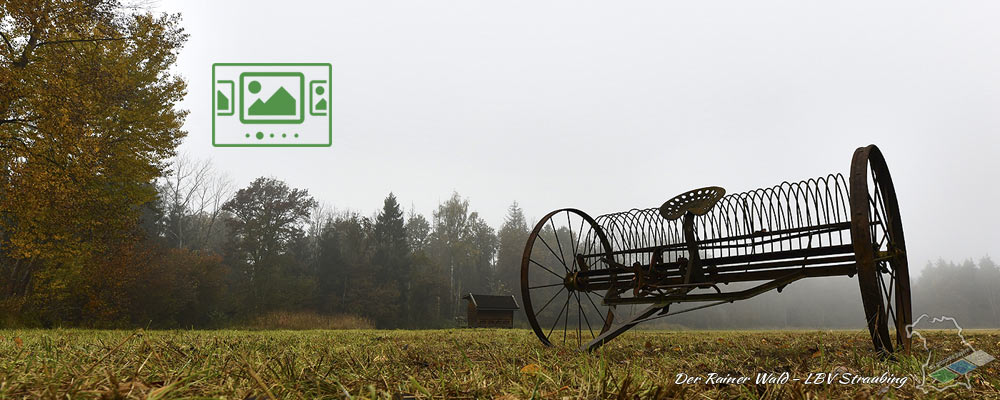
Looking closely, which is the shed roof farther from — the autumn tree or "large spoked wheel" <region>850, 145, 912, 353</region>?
"large spoked wheel" <region>850, 145, 912, 353</region>

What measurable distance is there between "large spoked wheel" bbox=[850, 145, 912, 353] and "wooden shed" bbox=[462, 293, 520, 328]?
23.6 m

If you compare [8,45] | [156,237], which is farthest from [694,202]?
[156,237]

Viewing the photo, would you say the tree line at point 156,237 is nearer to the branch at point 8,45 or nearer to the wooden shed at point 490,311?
the branch at point 8,45

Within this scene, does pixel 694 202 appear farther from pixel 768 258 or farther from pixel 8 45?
pixel 8 45

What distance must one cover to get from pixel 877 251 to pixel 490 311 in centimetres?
2527

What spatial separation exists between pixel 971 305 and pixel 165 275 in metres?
63.8

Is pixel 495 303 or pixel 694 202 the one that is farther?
pixel 495 303

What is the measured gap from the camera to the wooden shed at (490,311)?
91.0 ft

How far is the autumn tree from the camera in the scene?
13.4 metres

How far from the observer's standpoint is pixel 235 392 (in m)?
1.54

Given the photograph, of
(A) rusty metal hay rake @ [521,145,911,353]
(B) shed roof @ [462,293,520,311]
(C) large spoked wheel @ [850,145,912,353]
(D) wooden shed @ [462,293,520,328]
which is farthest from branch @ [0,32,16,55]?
(B) shed roof @ [462,293,520,311]

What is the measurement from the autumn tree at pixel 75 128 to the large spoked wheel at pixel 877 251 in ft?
54.5

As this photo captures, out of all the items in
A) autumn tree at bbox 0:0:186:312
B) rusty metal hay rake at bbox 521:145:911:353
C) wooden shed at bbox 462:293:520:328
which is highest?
autumn tree at bbox 0:0:186:312

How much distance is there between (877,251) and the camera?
3916mm
